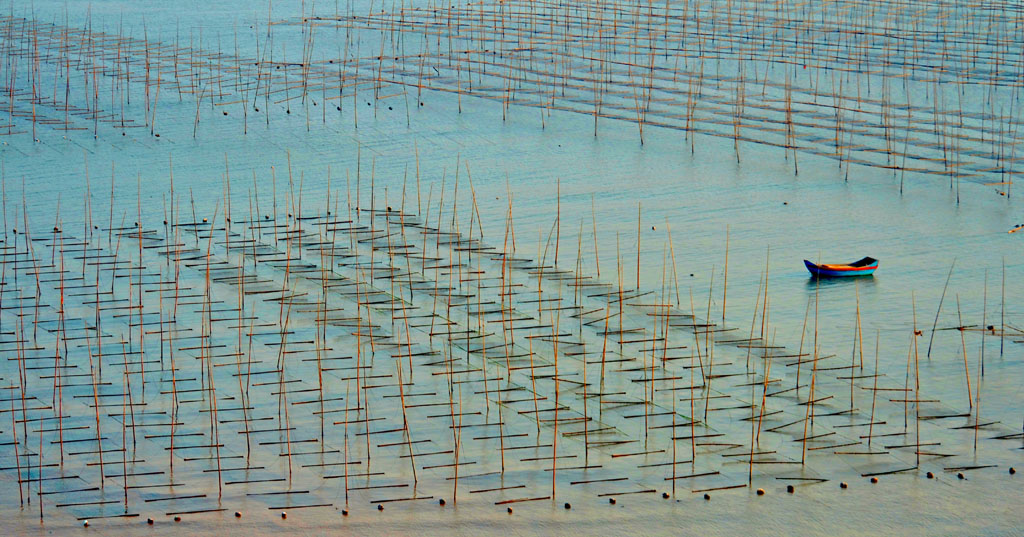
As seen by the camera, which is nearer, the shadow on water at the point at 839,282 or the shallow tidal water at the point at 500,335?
the shallow tidal water at the point at 500,335

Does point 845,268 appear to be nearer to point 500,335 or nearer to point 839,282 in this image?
point 839,282

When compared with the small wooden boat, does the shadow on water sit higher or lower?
lower

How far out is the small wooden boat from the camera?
30.4ft

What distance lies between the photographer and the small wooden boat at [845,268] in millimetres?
9258

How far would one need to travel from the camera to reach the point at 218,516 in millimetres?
6215

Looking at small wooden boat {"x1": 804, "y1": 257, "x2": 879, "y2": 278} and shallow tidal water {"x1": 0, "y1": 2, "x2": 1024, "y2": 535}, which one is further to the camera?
small wooden boat {"x1": 804, "y1": 257, "x2": 879, "y2": 278}

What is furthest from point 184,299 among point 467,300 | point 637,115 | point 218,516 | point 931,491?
point 637,115

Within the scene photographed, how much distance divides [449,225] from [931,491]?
4755 millimetres

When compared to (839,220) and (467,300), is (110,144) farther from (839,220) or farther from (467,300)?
(839,220)

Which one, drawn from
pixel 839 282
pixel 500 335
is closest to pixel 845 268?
pixel 839 282

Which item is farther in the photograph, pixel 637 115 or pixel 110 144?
pixel 637 115

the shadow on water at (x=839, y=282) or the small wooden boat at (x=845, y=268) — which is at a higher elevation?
the small wooden boat at (x=845, y=268)

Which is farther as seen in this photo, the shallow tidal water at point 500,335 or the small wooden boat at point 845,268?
the small wooden boat at point 845,268

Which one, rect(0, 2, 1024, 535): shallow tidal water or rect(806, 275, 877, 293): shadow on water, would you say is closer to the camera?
rect(0, 2, 1024, 535): shallow tidal water
